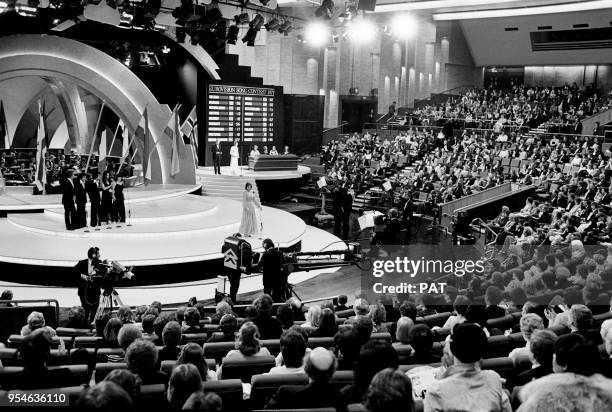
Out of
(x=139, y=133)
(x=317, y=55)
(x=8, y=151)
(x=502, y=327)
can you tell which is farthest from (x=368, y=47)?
(x=502, y=327)

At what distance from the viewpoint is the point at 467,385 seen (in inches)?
109

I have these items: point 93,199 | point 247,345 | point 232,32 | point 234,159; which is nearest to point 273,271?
point 247,345

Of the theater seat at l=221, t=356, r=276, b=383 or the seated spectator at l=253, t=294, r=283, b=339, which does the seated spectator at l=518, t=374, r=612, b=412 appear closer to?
the theater seat at l=221, t=356, r=276, b=383

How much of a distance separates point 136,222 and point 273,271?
635cm

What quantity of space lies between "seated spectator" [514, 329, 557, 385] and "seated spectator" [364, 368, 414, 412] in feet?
5.65

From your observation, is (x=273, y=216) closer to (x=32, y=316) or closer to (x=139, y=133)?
(x=139, y=133)

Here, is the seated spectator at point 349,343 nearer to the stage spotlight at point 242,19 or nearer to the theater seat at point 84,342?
the theater seat at point 84,342

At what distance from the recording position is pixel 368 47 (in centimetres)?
3272

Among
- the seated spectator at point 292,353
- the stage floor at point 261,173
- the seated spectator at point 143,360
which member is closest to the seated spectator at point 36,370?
the seated spectator at point 143,360

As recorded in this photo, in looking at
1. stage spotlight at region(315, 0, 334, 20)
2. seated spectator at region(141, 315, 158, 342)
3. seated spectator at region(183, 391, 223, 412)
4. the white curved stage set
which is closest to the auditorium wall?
the white curved stage set

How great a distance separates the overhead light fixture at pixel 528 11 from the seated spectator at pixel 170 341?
25.6 m

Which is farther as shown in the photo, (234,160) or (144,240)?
(234,160)

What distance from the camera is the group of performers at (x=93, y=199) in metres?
12.8

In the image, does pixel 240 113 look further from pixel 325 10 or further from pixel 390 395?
pixel 390 395
